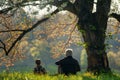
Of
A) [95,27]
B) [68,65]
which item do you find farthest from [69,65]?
[95,27]

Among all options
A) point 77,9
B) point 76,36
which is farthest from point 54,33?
point 77,9

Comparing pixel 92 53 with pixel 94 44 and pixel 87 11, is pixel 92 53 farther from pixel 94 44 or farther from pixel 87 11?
pixel 87 11

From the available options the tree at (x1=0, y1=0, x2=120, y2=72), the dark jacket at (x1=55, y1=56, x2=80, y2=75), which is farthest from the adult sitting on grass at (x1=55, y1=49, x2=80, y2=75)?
the tree at (x1=0, y1=0, x2=120, y2=72)

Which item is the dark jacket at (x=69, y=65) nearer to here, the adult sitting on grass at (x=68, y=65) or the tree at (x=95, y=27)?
the adult sitting on grass at (x=68, y=65)

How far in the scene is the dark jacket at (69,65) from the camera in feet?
52.0

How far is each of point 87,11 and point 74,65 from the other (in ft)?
14.3

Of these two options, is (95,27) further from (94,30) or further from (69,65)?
(69,65)

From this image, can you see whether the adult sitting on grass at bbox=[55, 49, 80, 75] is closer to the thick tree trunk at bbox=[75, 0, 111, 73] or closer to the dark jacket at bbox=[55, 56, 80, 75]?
the dark jacket at bbox=[55, 56, 80, 75]

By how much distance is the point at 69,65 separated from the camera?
16.0 metres

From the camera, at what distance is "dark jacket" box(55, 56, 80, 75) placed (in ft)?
52.0

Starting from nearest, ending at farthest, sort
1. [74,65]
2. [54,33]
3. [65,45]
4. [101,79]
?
[101,79] → [74,65] → [65,45] → [54,33]

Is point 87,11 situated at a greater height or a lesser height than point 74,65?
greater

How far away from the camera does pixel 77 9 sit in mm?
19594

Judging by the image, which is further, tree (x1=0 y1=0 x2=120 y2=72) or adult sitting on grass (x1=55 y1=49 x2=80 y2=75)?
tree (x1=0 y1=0 x2=120 y2=72)
